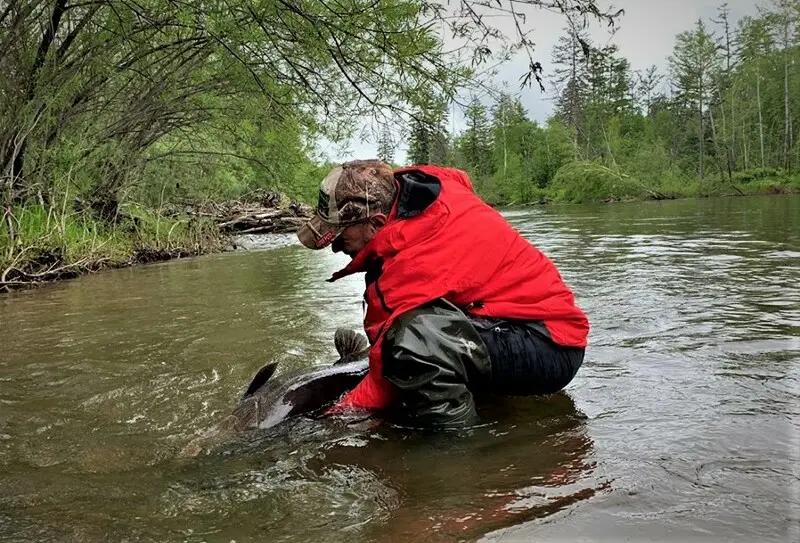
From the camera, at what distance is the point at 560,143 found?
5575cm

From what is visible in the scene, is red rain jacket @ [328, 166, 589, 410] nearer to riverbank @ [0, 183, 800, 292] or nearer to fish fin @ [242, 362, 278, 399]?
fish fin @ [242, 362, 278, 399]

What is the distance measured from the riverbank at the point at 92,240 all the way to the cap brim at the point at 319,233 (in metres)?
7.28

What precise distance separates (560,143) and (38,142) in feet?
165

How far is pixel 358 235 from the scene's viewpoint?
Answer: 9.37 feet

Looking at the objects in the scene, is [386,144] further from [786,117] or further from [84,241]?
[786,117]

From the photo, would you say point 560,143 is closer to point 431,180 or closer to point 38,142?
point 38,142

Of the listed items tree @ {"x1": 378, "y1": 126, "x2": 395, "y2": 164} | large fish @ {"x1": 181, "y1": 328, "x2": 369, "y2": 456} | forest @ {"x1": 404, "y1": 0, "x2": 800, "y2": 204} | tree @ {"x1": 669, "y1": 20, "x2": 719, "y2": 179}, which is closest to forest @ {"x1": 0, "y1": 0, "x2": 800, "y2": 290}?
tree @ {"x1": 378, "y1": 126, "x2": 395, "y2": 164}

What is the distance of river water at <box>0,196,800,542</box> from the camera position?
6.06 ft

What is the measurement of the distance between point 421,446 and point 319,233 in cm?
103

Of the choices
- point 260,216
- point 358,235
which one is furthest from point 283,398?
point 260,216

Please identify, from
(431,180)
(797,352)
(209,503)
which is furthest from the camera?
(797,352)

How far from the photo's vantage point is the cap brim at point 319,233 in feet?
9.33

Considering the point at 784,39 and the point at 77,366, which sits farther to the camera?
the point at 784,39

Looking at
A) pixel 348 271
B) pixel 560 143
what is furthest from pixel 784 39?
pixel 348 271
